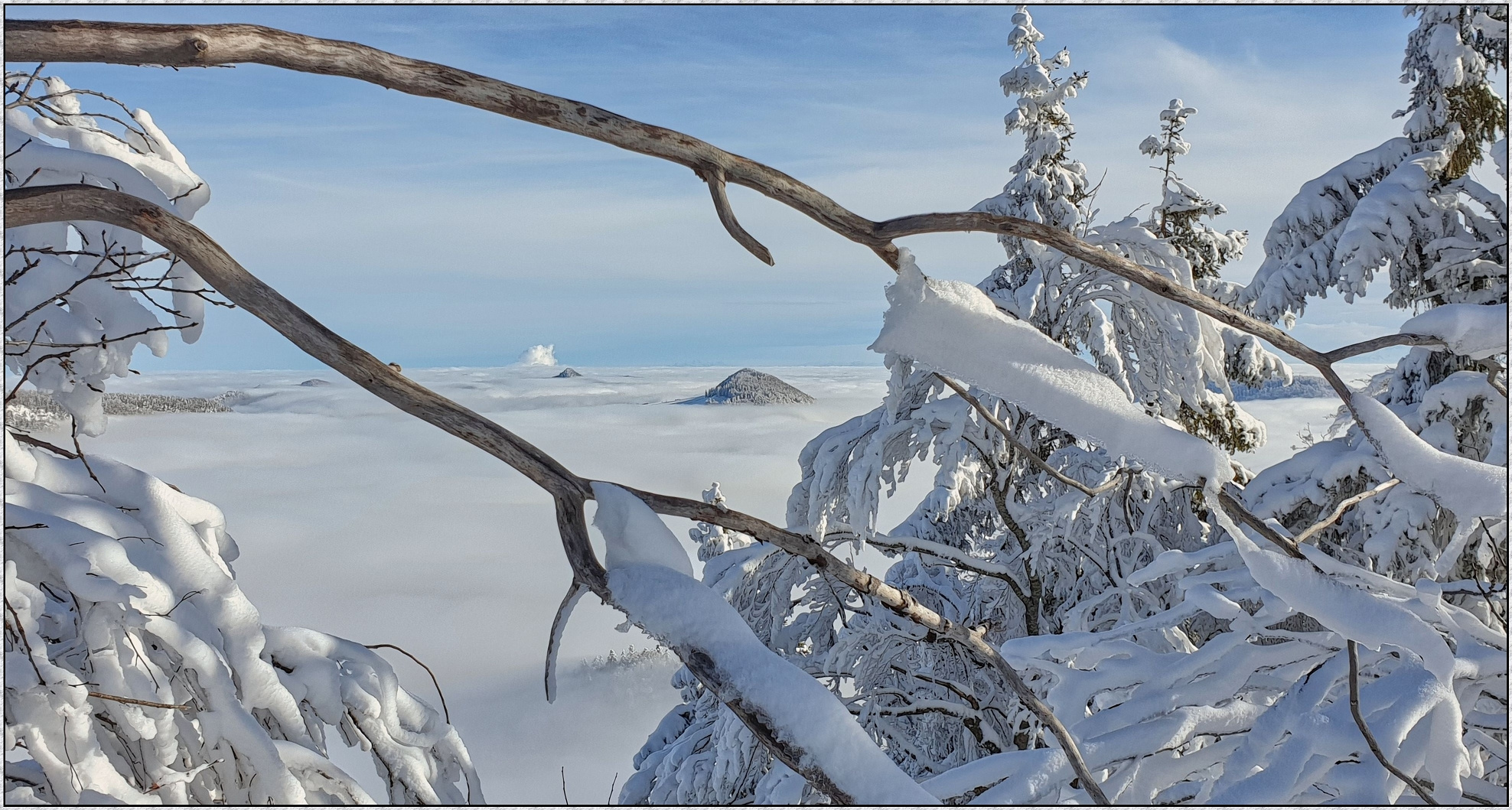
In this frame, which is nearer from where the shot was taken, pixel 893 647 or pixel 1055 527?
pixel 1055 527

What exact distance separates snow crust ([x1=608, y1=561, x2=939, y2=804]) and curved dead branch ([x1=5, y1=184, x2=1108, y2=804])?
0.10 metres

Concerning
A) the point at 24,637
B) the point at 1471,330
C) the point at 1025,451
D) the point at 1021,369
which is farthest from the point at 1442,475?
the point at 24,637

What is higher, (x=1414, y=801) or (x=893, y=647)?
(x=1414, y=801)

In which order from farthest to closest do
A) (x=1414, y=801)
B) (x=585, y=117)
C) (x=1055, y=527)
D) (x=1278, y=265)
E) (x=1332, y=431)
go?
(x=1332, y=431) < (x=1278, y=265) < (x=1055, y=527) < (x=1414, y=801) < (x=585, y=117)

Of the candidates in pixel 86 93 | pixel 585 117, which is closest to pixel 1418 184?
pixel 585 117

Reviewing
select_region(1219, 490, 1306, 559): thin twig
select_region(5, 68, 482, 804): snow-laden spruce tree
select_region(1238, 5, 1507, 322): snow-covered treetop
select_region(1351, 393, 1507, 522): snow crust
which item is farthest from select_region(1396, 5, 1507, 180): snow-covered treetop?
select_region(5, 68, 482, 804): snow-laden spruce tree

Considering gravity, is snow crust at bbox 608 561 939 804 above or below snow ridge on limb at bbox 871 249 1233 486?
below

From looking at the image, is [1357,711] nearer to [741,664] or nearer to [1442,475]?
[1442,475]

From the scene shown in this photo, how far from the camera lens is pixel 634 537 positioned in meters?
1.56

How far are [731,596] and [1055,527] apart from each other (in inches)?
95.8

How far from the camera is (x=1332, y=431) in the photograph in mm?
9227

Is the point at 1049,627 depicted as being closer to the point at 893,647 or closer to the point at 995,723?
the point at 995,723

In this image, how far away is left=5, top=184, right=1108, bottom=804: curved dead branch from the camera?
1.60 m

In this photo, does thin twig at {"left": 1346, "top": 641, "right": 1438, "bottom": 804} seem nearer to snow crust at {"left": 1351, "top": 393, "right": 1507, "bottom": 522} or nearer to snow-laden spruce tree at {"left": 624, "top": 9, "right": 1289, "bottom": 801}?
snow crust at {"left": 1351, "top": 393, "right": 1507, "bottom": 522}
